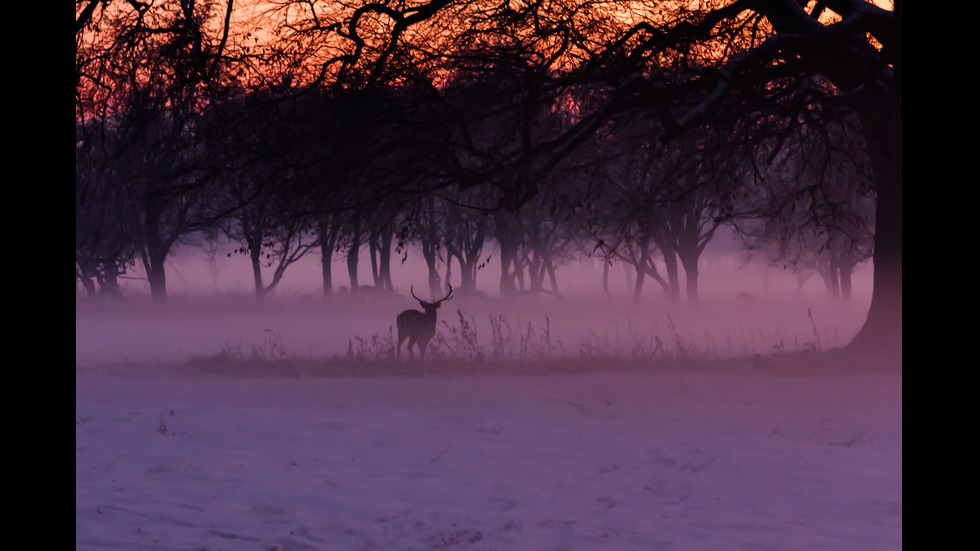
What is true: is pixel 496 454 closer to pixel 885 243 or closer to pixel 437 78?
pixel 437 78

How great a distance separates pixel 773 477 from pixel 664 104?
197 inches

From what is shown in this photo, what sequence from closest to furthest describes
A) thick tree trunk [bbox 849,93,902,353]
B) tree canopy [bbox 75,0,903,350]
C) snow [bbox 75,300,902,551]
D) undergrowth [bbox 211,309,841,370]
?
snow [bbox 75,300,902,551], tree canopy [bbox 75,0,903,350], thick tree trunk [bbox 849,93,902,353], undergrowth [bbox 211,309,841,370]

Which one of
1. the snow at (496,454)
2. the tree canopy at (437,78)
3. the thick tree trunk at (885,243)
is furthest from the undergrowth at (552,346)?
the tree canopy at (437,78)

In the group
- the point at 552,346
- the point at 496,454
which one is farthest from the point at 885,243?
the point at 496,454

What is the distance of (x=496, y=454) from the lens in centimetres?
772

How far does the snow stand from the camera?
5594 millimetres

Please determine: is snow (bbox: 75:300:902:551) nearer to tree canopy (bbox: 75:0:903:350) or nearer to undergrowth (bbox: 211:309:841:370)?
undergrowth (bbox: 211:309:841:370)

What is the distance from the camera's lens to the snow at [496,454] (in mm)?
5594

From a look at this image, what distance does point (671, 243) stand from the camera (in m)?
34.1

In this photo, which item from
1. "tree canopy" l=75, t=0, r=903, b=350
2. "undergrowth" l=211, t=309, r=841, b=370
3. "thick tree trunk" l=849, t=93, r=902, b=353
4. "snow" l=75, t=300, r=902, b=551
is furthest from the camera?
"undergrowth" l=211, t=309, r=841, b=370

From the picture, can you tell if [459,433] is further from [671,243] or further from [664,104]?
[671,243]

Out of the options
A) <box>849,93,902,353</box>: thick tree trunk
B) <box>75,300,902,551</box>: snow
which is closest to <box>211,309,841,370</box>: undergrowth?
<box>75,300,902,551</box>: snow

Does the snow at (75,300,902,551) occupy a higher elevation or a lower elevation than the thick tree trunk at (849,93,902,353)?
lower
